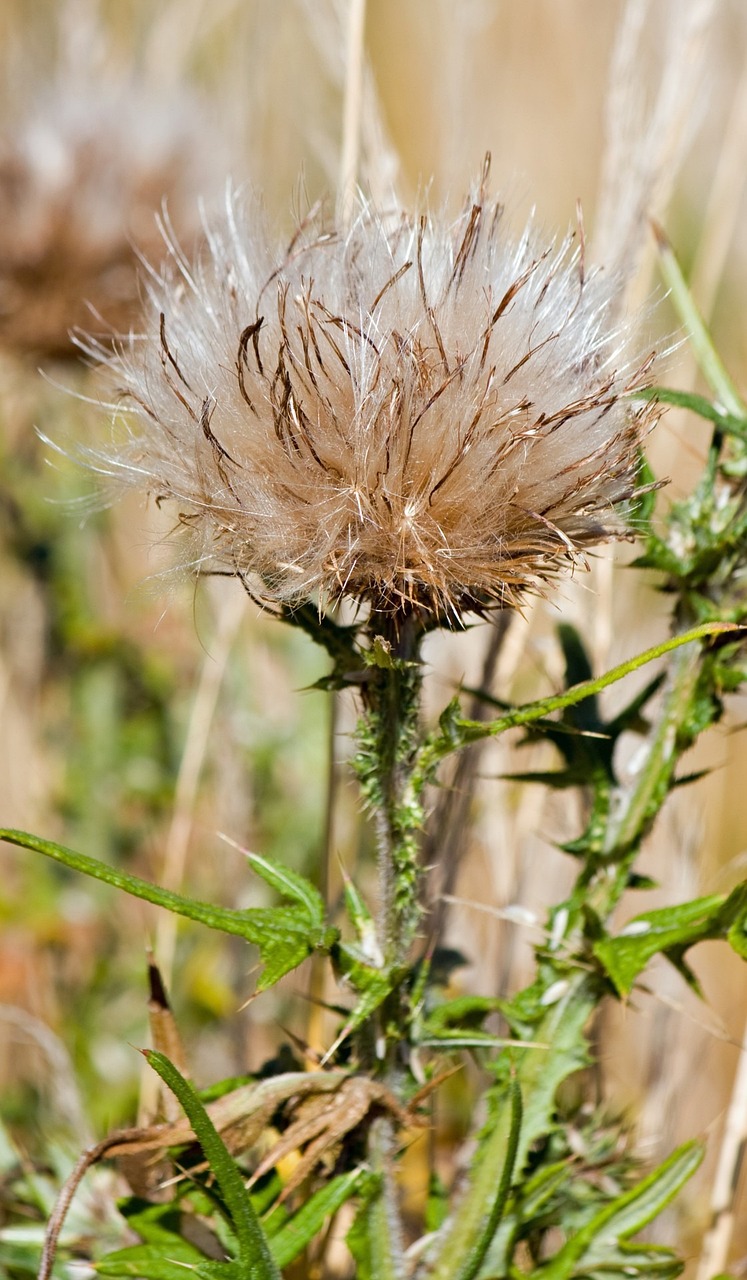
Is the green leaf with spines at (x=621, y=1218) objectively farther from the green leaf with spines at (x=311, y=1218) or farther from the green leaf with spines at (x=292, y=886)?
the green leaf with spines at (x=292, y=886)

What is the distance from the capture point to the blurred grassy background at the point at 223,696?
1798mm

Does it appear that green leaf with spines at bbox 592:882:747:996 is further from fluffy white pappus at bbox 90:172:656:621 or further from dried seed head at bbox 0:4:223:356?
dried seed head at bbox 0:4:223:356

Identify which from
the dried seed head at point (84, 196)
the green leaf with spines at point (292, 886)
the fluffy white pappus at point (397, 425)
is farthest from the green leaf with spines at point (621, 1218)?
the dried seed head at point (84, 196)

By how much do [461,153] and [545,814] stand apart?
1.03m

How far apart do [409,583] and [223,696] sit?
4.93 ft

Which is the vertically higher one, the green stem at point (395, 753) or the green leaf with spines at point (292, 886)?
the green stem at point (395, 753)

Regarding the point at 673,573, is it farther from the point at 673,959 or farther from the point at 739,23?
the point at 739,23

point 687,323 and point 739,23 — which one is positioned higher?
point 739,23

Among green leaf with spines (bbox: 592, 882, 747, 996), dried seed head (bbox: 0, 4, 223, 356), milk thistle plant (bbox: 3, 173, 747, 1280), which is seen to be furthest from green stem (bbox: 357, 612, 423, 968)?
dried seed head (bbox: 0, 4, 223, 356)

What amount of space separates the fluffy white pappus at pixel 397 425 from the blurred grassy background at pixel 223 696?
620 mm

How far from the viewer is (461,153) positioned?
1720 millimetres

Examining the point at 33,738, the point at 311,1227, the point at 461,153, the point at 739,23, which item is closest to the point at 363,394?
the point at 311,1227

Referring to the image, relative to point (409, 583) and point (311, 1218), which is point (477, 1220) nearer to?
point (311, 1218)

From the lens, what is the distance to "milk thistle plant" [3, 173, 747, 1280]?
0.83m
